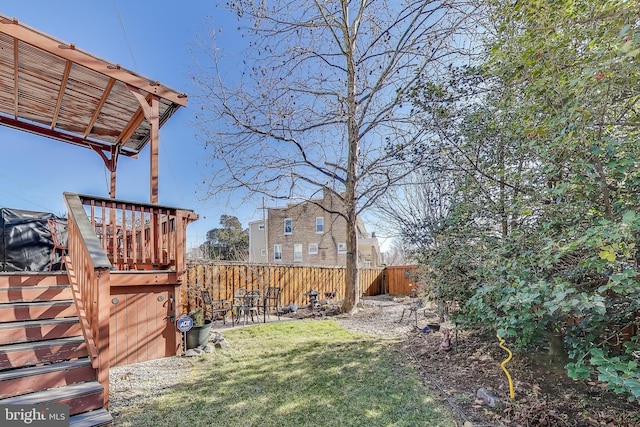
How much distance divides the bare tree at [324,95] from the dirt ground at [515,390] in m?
4.20

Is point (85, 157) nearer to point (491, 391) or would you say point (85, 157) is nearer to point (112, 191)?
point (112, 191)

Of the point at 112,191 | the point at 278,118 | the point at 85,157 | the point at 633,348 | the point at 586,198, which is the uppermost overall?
the point at 278,118

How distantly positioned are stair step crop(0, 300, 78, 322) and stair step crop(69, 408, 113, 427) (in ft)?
4.53

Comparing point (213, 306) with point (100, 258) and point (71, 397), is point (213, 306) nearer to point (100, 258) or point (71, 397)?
point (100, 258)

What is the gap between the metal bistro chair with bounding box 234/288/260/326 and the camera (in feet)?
26.9

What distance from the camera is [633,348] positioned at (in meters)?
2.32

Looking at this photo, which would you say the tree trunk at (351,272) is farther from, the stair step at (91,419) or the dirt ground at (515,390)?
the stair step at (91,419)

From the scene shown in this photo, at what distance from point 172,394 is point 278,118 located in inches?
283

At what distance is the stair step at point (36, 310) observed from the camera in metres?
3.23

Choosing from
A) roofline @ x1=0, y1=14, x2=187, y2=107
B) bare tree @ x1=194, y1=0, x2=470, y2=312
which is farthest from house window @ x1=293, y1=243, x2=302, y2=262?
roofline @ x1=0, y1=14, x2=187, y2=107

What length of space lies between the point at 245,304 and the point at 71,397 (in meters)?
6.35

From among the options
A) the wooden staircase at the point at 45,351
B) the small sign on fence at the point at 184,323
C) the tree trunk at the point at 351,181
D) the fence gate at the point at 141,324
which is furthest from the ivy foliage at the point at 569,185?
the tree trunk at the point at 351,181

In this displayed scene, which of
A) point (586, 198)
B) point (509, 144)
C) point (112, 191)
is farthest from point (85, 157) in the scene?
point (586, 198)

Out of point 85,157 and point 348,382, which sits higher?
point 85,157
